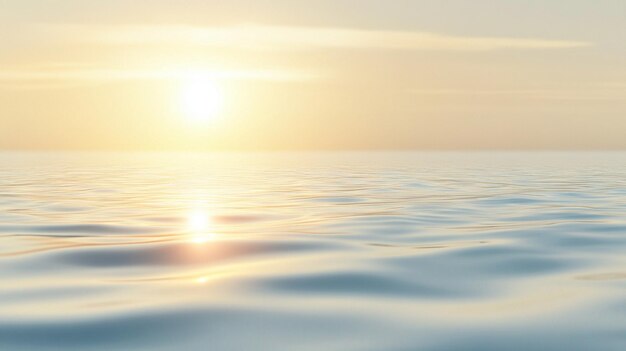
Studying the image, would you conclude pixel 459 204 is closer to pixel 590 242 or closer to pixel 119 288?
pixel 590 242

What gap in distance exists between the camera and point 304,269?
766cm

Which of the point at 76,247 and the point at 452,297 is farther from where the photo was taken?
the point at 76,247

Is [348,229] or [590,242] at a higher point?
[348,229]

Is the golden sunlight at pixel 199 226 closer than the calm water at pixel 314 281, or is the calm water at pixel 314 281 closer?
the calm water at pixel 314 281

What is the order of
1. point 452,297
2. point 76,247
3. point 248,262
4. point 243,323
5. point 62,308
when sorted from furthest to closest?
point 76,247
point 248,262
point 452,297
point 62,308
point 243,323

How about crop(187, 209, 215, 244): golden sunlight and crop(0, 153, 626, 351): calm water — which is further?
crop(187, 209, 215, 244): golden sunlight

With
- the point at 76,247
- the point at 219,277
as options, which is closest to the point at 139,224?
the point at 76,247

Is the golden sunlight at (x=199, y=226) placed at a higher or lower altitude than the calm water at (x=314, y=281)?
higher

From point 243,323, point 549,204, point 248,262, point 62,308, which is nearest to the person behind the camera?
point 243,323

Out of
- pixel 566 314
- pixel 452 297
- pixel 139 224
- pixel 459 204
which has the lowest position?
pixel 566 314

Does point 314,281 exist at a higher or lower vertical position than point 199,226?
lower

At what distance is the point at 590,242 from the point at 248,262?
182 inches

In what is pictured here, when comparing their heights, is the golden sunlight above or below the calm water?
above

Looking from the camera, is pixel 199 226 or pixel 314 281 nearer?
pixel 314 281
